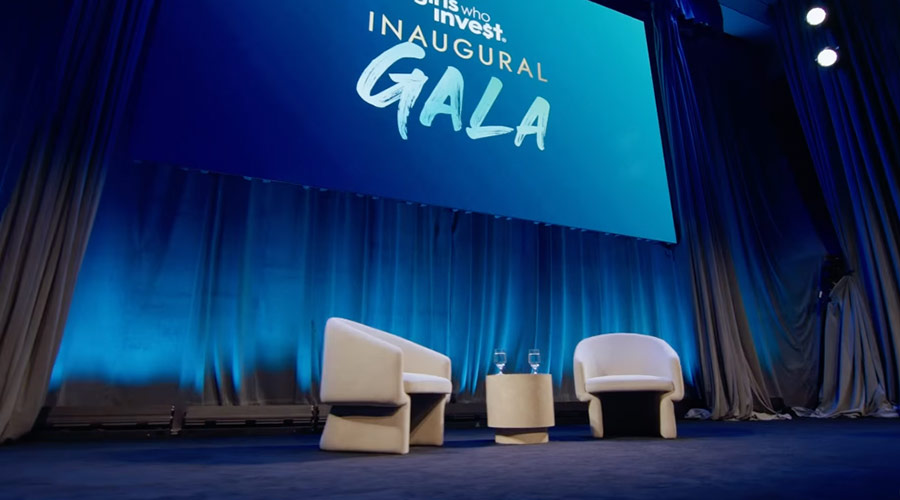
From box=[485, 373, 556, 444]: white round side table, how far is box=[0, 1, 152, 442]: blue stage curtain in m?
2.19

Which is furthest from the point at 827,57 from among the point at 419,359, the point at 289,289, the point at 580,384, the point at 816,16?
the point at 289,289

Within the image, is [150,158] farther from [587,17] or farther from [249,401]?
[587,17]

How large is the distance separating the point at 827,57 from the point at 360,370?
5.04m

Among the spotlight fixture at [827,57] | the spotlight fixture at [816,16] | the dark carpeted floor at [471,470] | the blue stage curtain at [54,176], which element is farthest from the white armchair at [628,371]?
the spotlight fixture at [816,16]

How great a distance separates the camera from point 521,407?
2.58 m

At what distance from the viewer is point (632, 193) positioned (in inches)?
152

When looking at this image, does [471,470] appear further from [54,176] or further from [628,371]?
[54,176]

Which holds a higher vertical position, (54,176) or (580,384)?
(54,176)

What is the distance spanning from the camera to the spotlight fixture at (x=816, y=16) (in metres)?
4.91

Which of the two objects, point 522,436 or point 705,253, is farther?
point 705,253

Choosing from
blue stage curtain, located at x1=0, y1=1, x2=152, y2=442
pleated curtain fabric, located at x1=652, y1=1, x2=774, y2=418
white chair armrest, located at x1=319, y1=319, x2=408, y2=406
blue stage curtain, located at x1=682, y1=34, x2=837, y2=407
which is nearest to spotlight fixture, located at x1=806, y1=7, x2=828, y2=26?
blue stage curtain, located at x1=682, y1=34, x2=837, y2=407

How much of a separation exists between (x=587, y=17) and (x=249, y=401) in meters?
3.60

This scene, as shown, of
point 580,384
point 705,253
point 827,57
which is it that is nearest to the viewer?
point 580,384

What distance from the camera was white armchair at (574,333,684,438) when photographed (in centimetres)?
280
